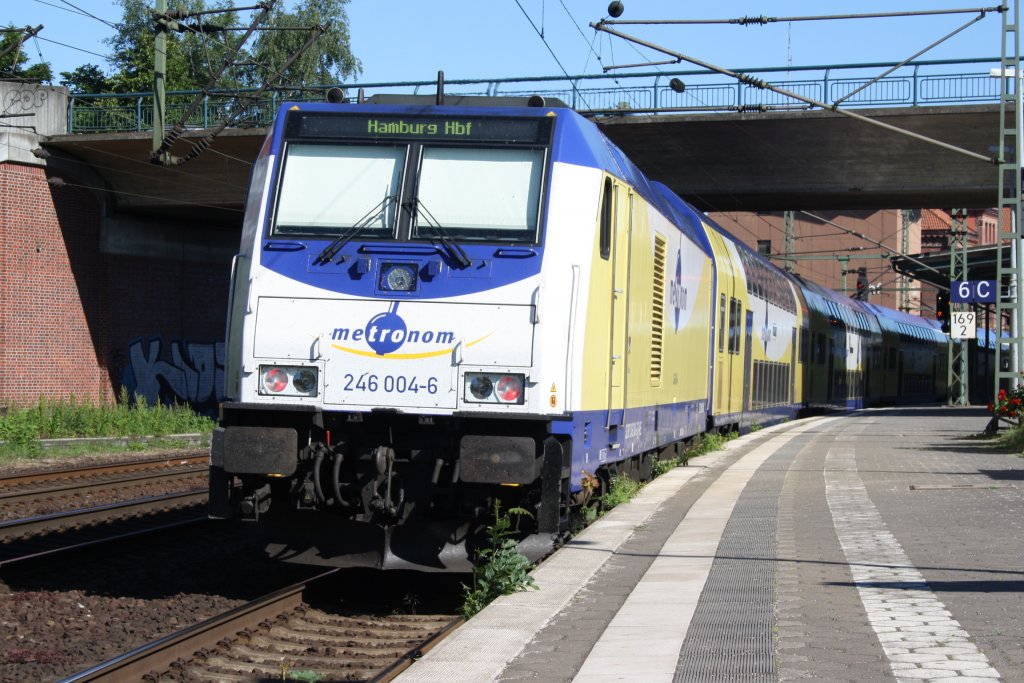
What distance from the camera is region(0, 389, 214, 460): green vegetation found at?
23250 millimetres

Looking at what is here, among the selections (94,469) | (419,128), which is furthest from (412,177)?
(94,469)

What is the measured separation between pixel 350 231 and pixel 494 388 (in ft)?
5.04

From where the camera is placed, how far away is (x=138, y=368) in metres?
31.0

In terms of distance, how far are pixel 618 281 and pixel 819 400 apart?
Result: 1038 inches

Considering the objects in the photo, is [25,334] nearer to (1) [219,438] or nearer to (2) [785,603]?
(1) [219,438]

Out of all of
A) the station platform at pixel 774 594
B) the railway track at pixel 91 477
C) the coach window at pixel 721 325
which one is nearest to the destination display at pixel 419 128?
the station platform at pixel 774 594

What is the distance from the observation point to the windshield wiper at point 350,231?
8391 millimetres

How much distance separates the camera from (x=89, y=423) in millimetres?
26000

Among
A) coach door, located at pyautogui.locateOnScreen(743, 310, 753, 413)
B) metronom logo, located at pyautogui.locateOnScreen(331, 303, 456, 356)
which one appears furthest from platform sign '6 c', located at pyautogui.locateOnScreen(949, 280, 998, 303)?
metronom logo, located at pyautogui.locateOnScreen(331, 303, 456, 356)

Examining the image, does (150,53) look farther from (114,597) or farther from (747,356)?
(114,597)

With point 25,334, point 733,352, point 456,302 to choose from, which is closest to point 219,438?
point 456,302

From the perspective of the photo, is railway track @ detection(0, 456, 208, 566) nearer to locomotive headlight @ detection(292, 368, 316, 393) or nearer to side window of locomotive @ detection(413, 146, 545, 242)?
locomotive headlight @ detection(292, 368, 316, 393)

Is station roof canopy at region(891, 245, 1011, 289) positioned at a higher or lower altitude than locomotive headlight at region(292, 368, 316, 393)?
higher

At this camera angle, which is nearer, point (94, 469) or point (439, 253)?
point (439, 253)
